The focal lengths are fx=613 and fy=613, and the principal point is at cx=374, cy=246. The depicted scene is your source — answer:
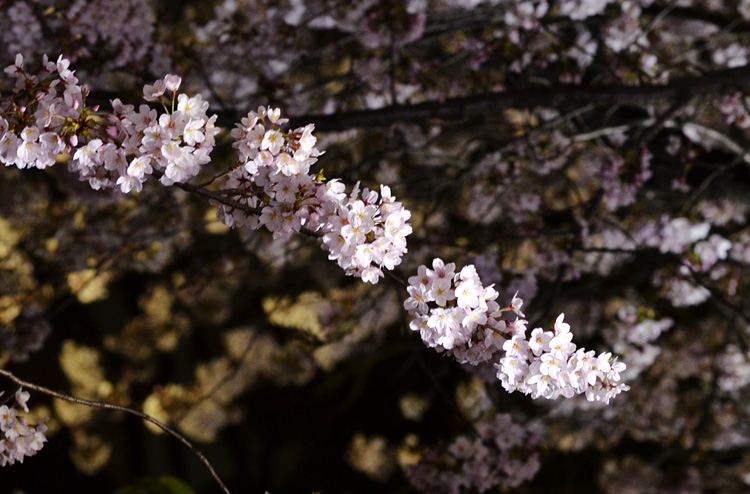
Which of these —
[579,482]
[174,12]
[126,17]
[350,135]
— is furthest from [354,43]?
[579,482]

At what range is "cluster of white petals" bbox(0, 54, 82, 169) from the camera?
1342 millimetres

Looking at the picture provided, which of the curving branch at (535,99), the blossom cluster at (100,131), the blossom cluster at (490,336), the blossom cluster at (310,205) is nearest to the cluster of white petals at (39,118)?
the blossom cluster at (100,131)

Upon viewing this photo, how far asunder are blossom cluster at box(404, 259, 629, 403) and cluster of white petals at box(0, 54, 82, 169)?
85cm

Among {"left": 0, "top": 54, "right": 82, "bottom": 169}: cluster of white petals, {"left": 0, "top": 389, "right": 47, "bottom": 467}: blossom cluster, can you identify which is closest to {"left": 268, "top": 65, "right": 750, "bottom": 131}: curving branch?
{"left": 0, "top": 54, "right": 82, "bottom": 169}: cluster of white petals

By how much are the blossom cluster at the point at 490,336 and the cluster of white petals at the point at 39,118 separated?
2.80 feet

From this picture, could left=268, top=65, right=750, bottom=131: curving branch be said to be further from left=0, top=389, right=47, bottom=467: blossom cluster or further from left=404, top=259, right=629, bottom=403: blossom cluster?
left=0, top=389, right=47, bottom=467: blossom cluster

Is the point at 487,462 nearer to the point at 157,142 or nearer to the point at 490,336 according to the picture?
the point at 490,336

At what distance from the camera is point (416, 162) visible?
4.75m

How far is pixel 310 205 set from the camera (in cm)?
145

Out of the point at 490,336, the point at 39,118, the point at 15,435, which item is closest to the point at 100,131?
the point at 39,118

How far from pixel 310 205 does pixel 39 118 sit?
62 centimetres

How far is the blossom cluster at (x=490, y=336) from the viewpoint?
4.61 feet

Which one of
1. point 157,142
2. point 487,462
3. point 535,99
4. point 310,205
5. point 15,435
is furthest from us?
point 535,99

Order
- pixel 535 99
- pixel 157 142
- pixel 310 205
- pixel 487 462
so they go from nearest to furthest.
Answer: pixel 157 142 < pixel 310 205 < pixel 487 462 < pixel 535 99
